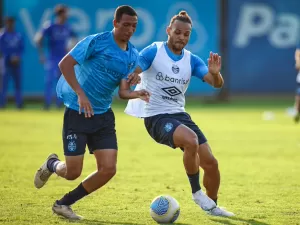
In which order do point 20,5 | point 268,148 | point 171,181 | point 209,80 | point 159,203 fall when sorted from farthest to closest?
1. point 20,5
2. point 268,148
3. point 171,181
4. point 209,80
5. point 159,203

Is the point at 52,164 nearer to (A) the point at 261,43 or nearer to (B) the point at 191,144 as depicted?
(B) the point at 191,144

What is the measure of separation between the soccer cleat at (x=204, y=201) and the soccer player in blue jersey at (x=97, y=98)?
98cm

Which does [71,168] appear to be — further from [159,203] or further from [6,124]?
[6,124]

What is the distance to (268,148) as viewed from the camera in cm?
1545

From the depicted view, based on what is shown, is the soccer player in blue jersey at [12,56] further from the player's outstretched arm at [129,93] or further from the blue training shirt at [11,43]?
the player's outstretched arm at [129,93]

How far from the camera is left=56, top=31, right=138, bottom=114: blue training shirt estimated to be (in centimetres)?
848

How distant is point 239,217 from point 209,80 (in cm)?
169

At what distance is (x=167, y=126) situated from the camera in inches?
352

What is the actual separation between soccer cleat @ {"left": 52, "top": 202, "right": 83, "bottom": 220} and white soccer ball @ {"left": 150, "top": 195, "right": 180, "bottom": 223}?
0.78m

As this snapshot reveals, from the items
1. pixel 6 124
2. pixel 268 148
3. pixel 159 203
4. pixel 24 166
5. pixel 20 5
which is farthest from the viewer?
pixel 20 5

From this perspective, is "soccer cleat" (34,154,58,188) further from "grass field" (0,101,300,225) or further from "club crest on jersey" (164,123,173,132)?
"club crest on jersey" (164,123,173,132)

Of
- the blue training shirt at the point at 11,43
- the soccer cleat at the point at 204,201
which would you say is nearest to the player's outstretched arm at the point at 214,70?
the soccer cleat at the point at 204,201

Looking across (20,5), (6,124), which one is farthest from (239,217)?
(20,5)

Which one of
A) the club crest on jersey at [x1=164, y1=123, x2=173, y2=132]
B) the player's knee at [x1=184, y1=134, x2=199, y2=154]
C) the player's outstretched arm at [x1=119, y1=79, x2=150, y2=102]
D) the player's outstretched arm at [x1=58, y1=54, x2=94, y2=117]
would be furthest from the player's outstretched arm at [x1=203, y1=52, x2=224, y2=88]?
the player's outstretched arm at [x1=58, y1=54, x2=94, y2=117]
